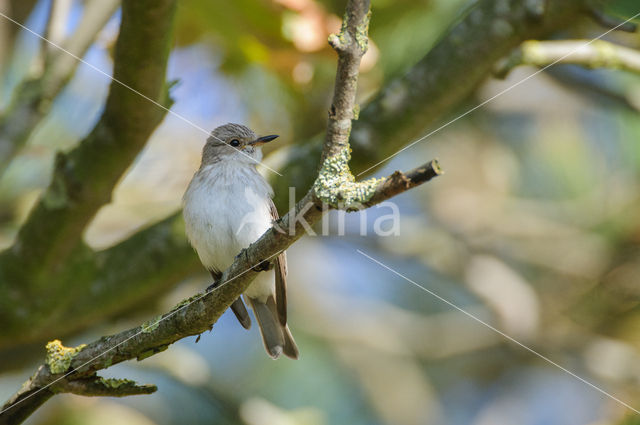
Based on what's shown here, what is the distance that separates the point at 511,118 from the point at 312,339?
11.4 feet

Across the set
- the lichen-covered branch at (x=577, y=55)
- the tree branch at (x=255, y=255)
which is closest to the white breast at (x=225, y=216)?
the tree branch at (x=255, y=255)

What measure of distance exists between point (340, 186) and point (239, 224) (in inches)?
82.6

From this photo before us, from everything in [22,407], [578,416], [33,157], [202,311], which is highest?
[33,157]

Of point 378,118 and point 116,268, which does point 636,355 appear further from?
point 116,268

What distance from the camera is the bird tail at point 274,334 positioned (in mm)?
4660

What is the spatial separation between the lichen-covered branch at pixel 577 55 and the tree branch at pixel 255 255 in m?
2.54

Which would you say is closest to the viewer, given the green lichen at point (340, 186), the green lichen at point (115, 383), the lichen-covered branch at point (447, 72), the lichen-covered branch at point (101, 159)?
the green lichen at point (340, 186)

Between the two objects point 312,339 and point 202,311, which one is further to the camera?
point 312,339

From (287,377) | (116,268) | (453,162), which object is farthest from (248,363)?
(453,162)

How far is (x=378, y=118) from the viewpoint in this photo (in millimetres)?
4574

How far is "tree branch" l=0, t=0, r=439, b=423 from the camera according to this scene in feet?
7.37

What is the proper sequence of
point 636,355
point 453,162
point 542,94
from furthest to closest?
point 453,162 < point 542,94 < point 636,355

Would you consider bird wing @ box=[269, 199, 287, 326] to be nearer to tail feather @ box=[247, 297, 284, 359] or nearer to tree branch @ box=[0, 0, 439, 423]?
tail feather @ box=[247, 297, 284, 359]

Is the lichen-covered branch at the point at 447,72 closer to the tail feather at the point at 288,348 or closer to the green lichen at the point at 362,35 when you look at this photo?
the tail feather at the point at 288,348
